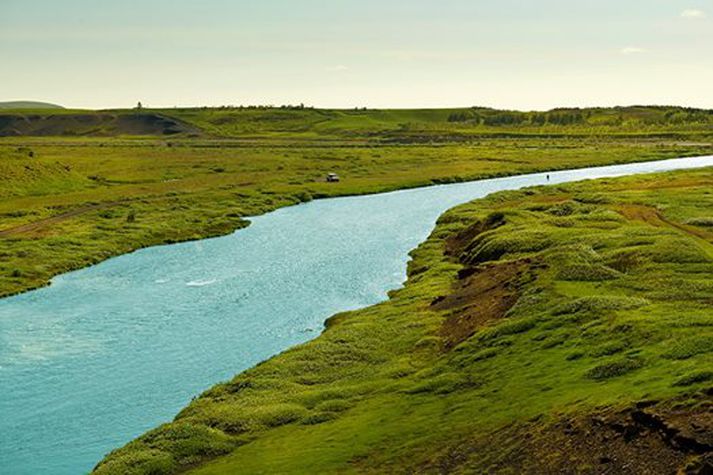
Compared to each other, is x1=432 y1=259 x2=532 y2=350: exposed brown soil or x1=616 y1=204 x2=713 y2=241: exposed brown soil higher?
x1=616 y1=204 x2=713 y2=241: exposed brown soil

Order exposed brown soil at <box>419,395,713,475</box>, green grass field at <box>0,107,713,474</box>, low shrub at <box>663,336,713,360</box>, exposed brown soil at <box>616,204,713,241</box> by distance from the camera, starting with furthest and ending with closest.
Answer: exposed brown soil at <box>616,204,713,241</box> → low shrub at <box>663,336,713,360</box> → green grass field at <box>0,107,713,474</box> → exposed brown soil at <box>419,395,713,475</box>

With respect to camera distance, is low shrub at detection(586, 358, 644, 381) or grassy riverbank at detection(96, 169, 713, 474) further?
low shrub at detection(586, 358, 644, 381)

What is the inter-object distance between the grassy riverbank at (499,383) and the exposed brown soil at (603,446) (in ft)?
0.18

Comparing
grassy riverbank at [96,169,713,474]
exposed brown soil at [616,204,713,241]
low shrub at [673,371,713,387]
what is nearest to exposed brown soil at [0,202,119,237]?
grassy riverbank at [96,169,713,474]

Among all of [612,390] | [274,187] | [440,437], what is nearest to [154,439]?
[440,437]

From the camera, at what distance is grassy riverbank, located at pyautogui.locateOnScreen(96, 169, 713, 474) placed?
26750 mm

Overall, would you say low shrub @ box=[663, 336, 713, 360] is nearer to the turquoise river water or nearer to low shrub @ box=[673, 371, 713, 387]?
low shrub @ box=[673, 371, 713, 387]

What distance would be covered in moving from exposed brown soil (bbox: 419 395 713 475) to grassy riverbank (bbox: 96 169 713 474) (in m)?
0.05

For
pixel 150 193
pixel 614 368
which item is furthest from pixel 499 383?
pixel 150 193

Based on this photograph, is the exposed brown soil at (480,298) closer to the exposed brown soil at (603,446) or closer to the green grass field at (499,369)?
the green grass field at (499,369)

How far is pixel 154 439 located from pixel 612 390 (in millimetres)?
20313

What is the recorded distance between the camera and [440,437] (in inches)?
1229

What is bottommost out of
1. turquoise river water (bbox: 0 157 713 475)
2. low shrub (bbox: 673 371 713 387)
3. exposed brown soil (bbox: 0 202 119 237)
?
turquoise river water (bbox: 0 157 713 475)

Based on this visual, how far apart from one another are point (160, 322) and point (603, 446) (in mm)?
42541
